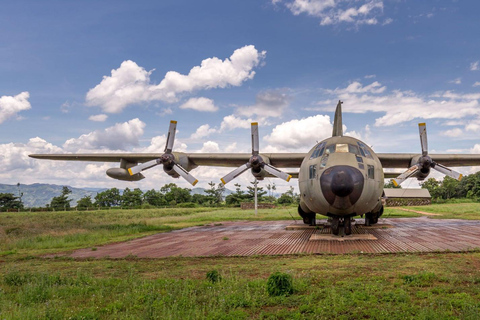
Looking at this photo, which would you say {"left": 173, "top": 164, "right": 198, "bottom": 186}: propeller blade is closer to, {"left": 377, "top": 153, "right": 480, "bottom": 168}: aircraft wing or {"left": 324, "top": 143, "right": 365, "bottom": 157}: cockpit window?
{"left": 324, "top": 143, "right": 365, "bottom": 157}: cockpit window

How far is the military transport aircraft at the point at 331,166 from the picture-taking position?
37.7ft

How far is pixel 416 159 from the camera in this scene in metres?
20.0

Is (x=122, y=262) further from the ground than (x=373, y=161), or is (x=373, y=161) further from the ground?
(x=373, y=161)

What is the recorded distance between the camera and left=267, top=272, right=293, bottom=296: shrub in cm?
540

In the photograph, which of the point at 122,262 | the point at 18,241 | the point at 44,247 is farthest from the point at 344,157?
the point at 18,241

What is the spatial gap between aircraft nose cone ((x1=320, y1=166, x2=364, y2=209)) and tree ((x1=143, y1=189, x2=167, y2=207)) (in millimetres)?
71522

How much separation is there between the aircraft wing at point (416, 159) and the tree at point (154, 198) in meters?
64.8

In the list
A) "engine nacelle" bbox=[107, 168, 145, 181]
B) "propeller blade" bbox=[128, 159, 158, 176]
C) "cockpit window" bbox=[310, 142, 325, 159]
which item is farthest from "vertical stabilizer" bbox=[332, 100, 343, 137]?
"engine nacelle" bbox=[107, 168, 145, 181]

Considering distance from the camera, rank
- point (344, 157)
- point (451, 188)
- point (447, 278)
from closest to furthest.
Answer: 1. point (447, 278)
2. point (344, 157)
3. point (451, 188)

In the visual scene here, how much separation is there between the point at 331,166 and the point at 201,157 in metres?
→ 11.9

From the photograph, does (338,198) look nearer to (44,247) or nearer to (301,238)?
(301,238)

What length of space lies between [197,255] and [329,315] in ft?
20.3

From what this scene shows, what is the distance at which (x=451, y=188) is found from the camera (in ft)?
258

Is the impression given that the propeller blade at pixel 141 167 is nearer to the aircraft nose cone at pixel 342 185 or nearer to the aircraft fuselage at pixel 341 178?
the aircraft fuselage at pixel 341 178
